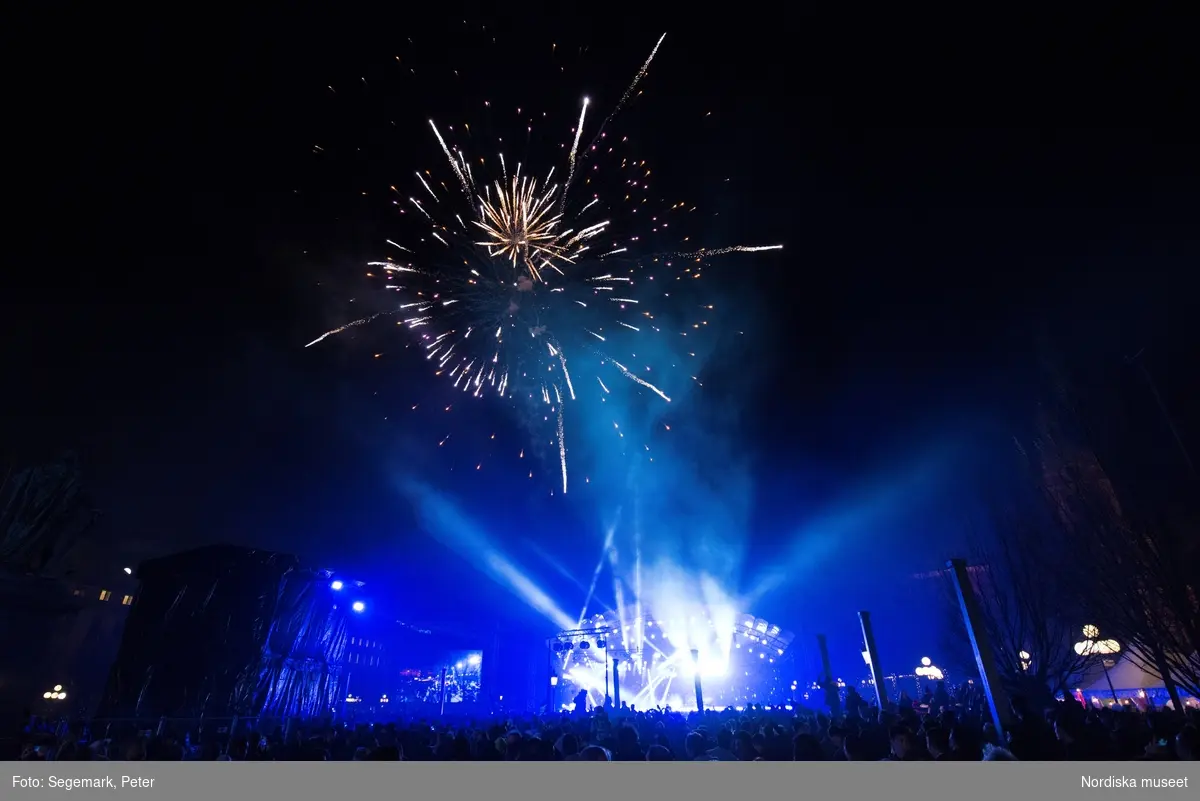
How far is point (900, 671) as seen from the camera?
54594 mm

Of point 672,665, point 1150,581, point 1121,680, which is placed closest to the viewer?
point 1150,581

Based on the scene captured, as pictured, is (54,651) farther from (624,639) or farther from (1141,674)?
(1141,674)

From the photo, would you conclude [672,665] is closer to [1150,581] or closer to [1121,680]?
[1121,680]

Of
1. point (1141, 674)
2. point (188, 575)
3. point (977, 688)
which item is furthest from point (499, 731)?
point (1141, 674)

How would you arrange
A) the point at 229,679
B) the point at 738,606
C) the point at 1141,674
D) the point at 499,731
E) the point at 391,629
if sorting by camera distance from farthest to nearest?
1. the point at 738,606
2. the point at 391,629
3. the point at 1141,674
4. the point at 229,679
5. the point at 499,731

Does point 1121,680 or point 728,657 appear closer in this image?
point 1121,680

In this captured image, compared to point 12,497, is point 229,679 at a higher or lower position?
lower
